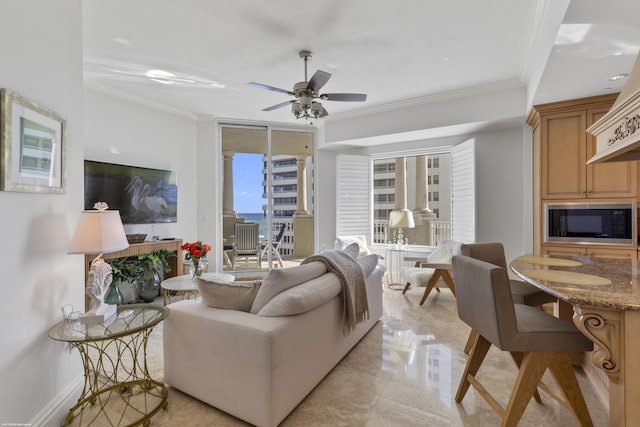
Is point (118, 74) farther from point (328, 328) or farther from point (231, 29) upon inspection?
point (328, 328)

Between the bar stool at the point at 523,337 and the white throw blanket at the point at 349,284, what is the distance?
34.6 inches

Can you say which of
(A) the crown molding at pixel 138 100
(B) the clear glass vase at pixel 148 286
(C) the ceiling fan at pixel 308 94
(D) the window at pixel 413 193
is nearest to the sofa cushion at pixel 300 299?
(C) the ceiling fan at pixel 308 94

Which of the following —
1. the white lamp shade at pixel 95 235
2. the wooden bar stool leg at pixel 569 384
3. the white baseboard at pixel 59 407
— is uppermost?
the white lamp shade at pixel 95 235

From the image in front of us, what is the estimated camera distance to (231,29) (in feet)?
8.91

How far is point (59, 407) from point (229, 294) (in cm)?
108

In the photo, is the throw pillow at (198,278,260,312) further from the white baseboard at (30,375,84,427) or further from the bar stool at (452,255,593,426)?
the bar stool at (452,255,593,426)

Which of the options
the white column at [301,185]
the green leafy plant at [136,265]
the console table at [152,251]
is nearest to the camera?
the console table at [152,251]

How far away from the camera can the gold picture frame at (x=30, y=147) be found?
1.36m

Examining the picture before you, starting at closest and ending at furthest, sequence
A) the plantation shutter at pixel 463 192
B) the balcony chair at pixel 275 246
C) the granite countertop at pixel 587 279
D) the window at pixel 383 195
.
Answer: the granite countertop at pixel 587 279 < the plantation shutter at pixel 463 192 < the window at pixel 383 195 < the balcony chair at pixel 275 246

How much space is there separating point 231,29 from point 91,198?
270 cm

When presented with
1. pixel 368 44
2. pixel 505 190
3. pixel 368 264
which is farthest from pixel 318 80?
pixel 505 190

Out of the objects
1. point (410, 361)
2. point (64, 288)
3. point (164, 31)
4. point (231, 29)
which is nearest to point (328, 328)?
point (410, 361)

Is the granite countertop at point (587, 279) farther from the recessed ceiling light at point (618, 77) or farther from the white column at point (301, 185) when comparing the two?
the white column at point (301, 185)

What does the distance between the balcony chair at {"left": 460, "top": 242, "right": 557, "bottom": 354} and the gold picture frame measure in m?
2.82
